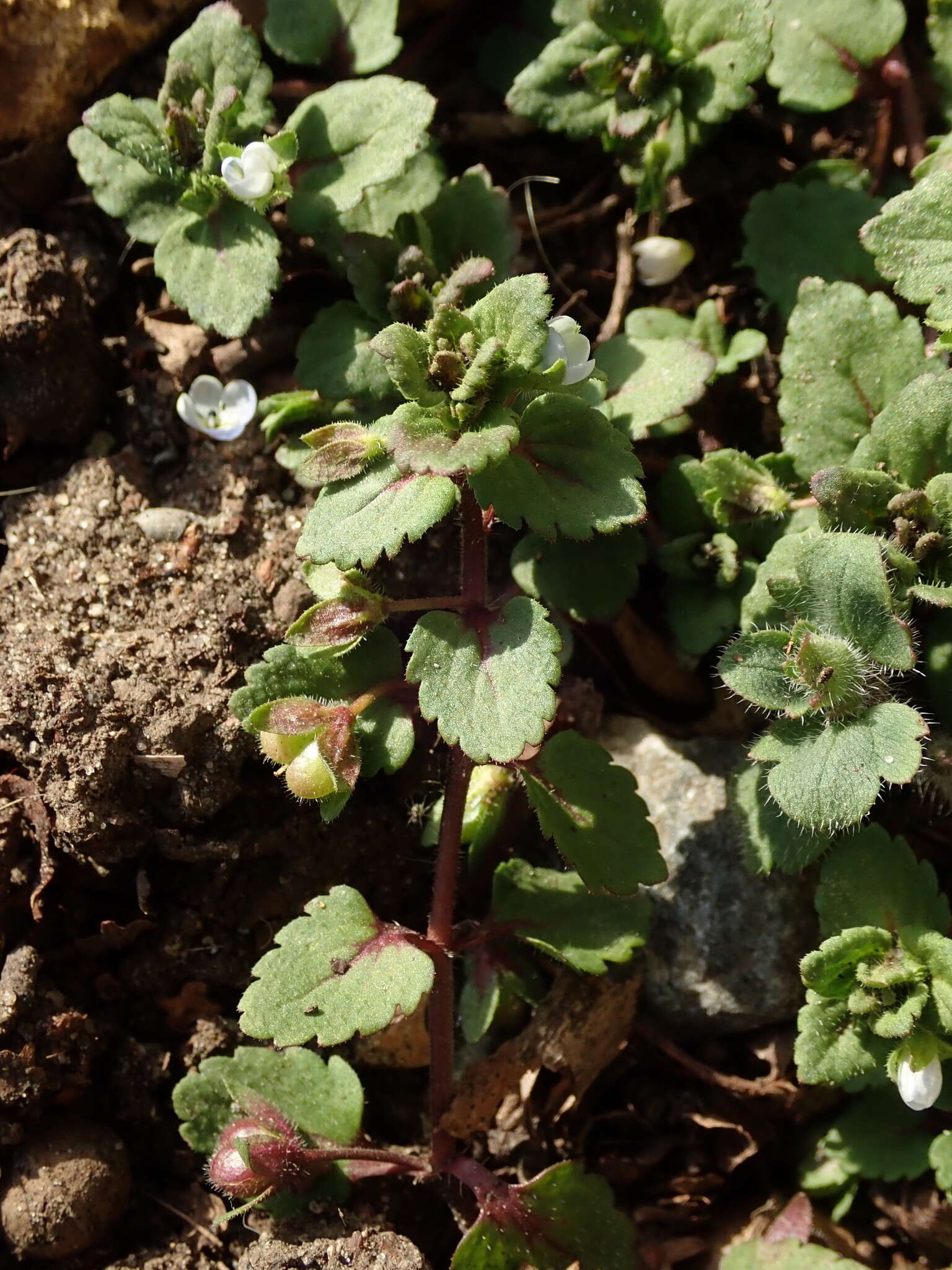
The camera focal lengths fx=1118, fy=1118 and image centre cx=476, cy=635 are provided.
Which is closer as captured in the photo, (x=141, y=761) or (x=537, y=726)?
(x=537, y=726)

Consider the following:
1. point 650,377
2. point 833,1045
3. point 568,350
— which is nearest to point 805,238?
point 650,377

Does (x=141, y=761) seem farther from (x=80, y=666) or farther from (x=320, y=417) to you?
(x=320, y=417)

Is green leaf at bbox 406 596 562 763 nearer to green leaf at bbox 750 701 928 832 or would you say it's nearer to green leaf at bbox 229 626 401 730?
green leaf at bbox 229 626 401 730

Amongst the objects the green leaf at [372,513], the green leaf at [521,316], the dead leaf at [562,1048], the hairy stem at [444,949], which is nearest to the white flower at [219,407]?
the green leaf at [372,513]

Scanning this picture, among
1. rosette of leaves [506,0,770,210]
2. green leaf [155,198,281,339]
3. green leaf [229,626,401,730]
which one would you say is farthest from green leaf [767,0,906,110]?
green leaf [229,626,401,730]

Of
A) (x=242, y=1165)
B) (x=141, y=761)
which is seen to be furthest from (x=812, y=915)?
(x=141, y=761)

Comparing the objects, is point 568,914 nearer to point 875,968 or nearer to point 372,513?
point 875,968

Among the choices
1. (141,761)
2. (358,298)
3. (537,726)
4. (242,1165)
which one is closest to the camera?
(537,726)
